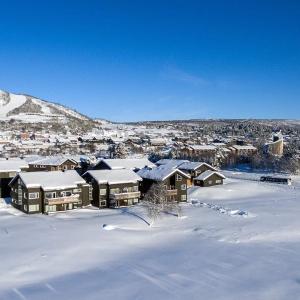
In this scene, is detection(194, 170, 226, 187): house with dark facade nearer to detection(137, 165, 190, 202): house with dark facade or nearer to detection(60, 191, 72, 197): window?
detection(137, 165, 190, 202): house with dark facade

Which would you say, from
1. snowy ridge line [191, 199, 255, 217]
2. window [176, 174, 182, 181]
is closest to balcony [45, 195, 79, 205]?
window [176, 174, 182, 181]

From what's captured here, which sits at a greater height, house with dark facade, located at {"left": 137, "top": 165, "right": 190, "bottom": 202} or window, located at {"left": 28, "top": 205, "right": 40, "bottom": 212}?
house with dark facade, located at {"left": 137, "top": 165, "right": 190, "bottom": 202}

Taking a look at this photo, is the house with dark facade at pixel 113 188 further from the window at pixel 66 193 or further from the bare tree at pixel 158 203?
the window at pixel 66 193

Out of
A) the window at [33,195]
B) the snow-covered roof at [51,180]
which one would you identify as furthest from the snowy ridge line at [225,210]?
the window at [33,195]

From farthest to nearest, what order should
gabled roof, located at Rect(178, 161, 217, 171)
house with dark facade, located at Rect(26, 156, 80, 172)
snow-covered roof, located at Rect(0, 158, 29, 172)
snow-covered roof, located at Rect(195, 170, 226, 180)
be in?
house with dark facade, located at Rect(26, 156, 80, 172)
gabled roof, located at Rect(178, 161, 217, 171)
snow-covered roof, located at Rect(195, 170, 226, 180)
snow-covered roof, located at Rect(0, 158, 29, 172)

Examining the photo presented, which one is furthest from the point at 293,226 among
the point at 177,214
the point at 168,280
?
the point at 168,280

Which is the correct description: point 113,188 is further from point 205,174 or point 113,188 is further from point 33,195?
point 205,174

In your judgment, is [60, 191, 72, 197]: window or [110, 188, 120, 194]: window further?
[110, 188, 120, 194]: window
